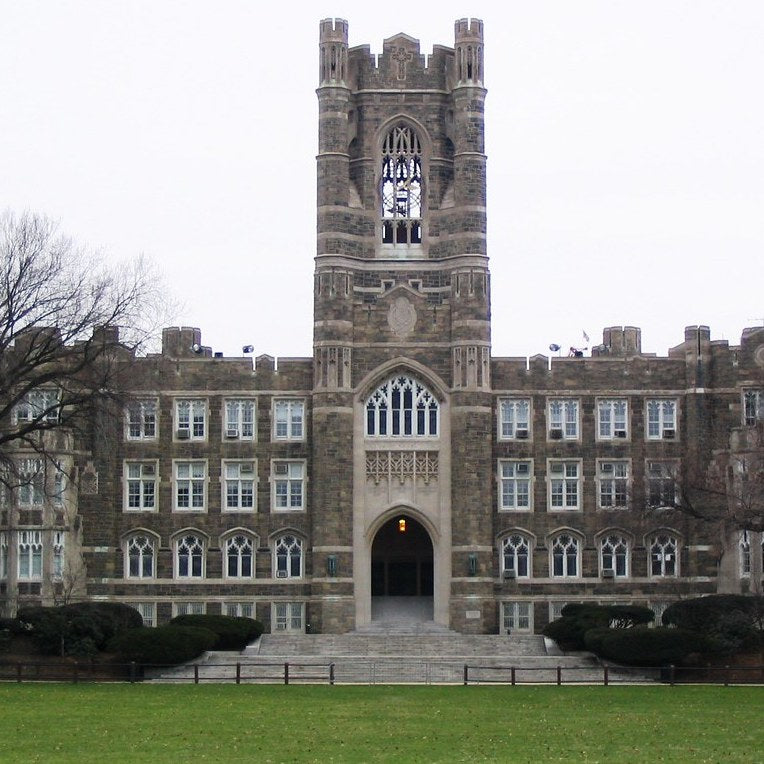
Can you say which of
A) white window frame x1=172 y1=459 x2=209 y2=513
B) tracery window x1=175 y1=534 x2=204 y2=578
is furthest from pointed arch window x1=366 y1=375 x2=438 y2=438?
tracery window x1=175 y1=534 x2=204 y2=578

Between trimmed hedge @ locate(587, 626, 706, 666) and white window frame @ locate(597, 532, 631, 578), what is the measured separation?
15977 mm

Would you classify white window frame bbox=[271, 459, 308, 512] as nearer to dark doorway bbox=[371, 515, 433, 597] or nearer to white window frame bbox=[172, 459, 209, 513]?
white window frame bbox=[172, 459, 209, 513]

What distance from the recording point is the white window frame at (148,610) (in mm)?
74000

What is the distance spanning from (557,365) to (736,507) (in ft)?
45.0

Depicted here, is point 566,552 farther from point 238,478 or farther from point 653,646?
point 653,646

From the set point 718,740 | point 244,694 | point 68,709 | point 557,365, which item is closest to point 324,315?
point 557,365

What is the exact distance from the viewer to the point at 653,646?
189 ft

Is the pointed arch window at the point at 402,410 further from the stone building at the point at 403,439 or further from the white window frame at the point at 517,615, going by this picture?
the white window frame at the point at 517,615

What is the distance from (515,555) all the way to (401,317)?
1078 cm

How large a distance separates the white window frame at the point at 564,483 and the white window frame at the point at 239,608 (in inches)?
505

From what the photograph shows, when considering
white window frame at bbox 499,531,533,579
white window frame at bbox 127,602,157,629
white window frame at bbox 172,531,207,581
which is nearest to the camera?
white window frame at bbox 127,602,157,629

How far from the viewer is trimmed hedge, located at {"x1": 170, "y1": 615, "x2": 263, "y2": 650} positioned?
216 ft

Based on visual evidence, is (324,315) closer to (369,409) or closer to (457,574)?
(369,409)

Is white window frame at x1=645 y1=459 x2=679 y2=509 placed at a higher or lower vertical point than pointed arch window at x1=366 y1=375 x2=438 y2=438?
lower
